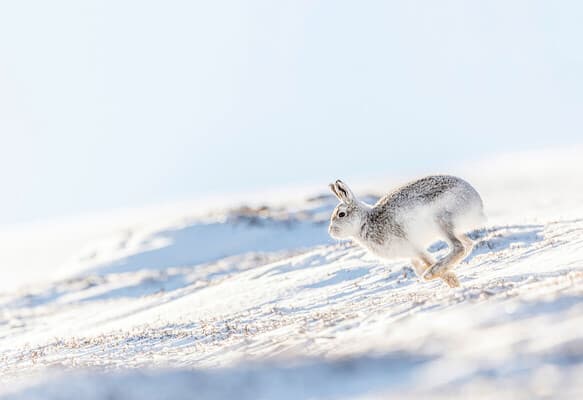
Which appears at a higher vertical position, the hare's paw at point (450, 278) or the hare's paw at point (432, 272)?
the hare's paw at point (432, 272)

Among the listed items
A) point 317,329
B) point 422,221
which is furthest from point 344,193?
point 317,329

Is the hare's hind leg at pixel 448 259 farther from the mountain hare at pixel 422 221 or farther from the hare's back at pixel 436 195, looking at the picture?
the hare's back at pixel 436 195

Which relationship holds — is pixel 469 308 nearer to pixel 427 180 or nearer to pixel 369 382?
pixel 369 382

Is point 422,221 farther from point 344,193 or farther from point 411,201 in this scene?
point 344,193

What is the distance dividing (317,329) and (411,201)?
8.08 feet

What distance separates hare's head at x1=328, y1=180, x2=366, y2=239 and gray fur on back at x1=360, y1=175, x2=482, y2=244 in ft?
0.34

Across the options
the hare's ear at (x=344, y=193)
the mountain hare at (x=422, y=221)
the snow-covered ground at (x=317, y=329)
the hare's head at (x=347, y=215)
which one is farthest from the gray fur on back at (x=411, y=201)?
the snow-covered ground at (x=317, y=329)

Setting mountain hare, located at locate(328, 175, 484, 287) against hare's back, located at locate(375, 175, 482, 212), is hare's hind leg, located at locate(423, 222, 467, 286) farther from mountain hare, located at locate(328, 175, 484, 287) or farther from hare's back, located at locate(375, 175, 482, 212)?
hare's back, located at locate(375, 175, 482, 212)

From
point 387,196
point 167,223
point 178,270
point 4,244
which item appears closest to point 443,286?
point 387,196

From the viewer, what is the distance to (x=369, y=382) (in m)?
4.93

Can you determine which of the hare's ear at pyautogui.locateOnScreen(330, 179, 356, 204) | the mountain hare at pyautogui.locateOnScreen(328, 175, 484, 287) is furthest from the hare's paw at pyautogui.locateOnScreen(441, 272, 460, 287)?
the hare's ear at pyautogui.locateOnScreen(330, 179, 356, 204)

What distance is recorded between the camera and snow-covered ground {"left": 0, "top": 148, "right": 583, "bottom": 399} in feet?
15.9

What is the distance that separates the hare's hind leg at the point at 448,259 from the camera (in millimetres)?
8820

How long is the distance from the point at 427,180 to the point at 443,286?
4.09ft
